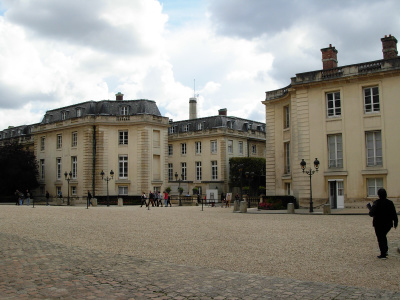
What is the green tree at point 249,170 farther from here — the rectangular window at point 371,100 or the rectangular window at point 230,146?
the rectangular window at point 371,100

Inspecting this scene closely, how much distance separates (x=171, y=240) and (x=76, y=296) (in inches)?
253

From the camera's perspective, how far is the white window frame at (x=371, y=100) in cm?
2688

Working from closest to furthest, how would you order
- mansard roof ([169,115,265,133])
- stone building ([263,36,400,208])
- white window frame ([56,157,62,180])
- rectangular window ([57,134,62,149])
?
stone building ([263,36,400,208]) < white window frame ([56,157,62,180]) < rectangular window ([57,134,62,149]) < mansard roof ([169,115,265,133])

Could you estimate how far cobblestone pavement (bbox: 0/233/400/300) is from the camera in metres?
6.25

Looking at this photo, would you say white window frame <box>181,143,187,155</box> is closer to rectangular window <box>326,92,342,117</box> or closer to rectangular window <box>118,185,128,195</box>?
rectangular window <box>118,185,128,195</box>

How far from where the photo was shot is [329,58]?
3017cm

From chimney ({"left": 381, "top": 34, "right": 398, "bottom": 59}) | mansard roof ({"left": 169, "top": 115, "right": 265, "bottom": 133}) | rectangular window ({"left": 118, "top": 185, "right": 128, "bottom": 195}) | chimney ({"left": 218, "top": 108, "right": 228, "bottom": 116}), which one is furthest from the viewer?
chimney ({"left": 218, "top": 108, "right": 228, "bottom": 116})

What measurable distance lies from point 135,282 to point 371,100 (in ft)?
78.3

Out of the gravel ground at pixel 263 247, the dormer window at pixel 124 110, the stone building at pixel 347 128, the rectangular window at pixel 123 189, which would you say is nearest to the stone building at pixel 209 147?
the rectangular window at pixel 123 189

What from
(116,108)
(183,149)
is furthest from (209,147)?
(116,108)

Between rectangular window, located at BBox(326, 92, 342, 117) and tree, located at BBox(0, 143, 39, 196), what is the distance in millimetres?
36392

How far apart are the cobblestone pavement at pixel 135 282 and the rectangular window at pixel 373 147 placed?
838 inches

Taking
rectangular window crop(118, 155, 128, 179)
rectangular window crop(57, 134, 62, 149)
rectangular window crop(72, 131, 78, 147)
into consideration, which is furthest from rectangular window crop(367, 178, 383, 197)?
rectangular window crop(57, 134, 62, 149)

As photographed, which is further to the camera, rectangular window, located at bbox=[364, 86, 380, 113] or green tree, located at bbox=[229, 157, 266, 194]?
green tree, located at bbox=[229, 157, 266, 194]
